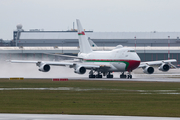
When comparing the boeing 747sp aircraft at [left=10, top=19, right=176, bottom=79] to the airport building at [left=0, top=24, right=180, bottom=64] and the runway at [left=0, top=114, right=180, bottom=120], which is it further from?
the airport building at [left=0, top=24, right=180, bottom=64]

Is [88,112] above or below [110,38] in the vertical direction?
below

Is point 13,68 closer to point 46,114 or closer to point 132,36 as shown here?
point 46,114

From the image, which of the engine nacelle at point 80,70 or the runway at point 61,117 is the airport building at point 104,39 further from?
the runway at point 61,117

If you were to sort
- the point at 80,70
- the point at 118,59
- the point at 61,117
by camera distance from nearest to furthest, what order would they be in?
the point at 61,117, the point at 80,70, the point at 118,59

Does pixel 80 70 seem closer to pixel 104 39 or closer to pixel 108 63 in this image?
pixel 108 63

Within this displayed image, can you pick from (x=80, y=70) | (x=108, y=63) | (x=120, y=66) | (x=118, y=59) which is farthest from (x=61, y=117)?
(x=108, y=63)

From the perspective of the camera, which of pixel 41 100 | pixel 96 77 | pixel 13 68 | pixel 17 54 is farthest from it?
pixel 17 54

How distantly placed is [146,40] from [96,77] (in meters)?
92.1

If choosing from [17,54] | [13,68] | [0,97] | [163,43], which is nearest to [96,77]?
[13,68]

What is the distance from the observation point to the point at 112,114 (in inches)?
898

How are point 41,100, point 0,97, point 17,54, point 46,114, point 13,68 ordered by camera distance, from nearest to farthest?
point 46,114 < point 41,100 < point 0,97 < point 13,68 < point 17,54

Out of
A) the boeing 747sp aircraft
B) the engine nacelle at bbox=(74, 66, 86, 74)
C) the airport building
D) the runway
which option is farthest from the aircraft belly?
the airport building

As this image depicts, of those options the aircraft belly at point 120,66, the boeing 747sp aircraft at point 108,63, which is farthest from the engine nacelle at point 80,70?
the aircraft belly at point 120,66

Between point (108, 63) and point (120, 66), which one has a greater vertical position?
point (108, 63)
